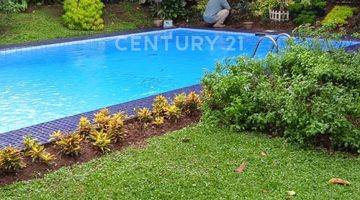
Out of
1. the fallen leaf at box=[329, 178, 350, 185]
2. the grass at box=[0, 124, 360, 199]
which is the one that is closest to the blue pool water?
the grass at box=[0, 124, 360, 199]

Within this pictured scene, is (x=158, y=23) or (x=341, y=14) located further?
(x=158, y=23)

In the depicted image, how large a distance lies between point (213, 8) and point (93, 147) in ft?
39.8

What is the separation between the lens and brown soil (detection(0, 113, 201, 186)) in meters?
4.38

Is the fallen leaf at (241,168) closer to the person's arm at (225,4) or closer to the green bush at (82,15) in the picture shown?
the green bush at (82,15)

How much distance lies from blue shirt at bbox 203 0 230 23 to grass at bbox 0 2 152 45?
2071 mm

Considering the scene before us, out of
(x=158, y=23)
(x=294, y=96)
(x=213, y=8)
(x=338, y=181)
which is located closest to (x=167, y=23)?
(x=158, y=23)

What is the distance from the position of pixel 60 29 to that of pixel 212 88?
10.0 m

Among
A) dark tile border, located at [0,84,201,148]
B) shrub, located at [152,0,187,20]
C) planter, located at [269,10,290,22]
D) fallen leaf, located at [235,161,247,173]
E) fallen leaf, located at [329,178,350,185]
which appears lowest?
fallen leaf, located at [329,178,350,185]

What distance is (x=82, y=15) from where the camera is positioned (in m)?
15.1

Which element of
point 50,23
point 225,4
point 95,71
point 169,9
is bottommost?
point 95,71

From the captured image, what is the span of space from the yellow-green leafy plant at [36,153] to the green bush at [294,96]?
6.34ft

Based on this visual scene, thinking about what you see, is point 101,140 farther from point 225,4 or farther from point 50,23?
point 225,4

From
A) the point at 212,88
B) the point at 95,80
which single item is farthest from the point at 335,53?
the point at 95,80

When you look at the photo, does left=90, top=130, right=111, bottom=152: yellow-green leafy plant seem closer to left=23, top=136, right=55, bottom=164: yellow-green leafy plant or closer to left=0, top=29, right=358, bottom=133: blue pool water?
left=23, top=136, right=55, bottom=164: yellow-green leafy plant
